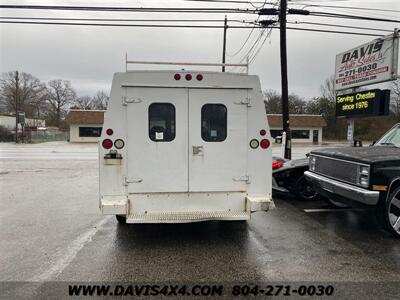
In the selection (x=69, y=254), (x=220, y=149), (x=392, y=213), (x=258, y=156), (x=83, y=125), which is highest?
(x=83, y=125)

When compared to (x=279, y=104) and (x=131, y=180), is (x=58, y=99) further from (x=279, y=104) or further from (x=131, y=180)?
(x=131, y=180)

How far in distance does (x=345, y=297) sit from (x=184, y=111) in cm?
311

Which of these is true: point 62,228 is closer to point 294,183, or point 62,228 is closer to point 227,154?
point 227,154

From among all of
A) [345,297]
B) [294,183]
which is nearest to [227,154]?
[345,297]

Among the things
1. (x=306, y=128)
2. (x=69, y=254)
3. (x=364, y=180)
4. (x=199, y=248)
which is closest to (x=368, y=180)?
(x=364, y=180)

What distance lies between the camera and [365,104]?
11523 millimetres

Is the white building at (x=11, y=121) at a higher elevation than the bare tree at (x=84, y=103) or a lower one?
lower

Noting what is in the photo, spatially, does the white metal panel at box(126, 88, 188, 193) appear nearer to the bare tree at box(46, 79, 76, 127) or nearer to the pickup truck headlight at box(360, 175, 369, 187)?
A: the pickup truck headlight at box(360, 175, 369, 187)

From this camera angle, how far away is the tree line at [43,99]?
2732 inches

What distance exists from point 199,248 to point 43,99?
8313 cm

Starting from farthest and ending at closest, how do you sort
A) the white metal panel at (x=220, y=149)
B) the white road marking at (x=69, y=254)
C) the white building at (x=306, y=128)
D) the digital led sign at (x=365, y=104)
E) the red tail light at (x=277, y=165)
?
the white building at (x=306, y=128)
the digital led sign at (x=365, y=104)
the red tail light at (x=277, y=165)
the white metal panel at (x=220, y=149)
the white road marking at (x=69, y=254)

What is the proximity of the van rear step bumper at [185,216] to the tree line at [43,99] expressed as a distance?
69944 mm

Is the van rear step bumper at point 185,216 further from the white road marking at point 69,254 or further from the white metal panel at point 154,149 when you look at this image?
the white road marking at point 69,254

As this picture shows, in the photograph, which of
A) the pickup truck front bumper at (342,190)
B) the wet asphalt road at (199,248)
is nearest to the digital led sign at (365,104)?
the wet asphalt road at (199,248)
